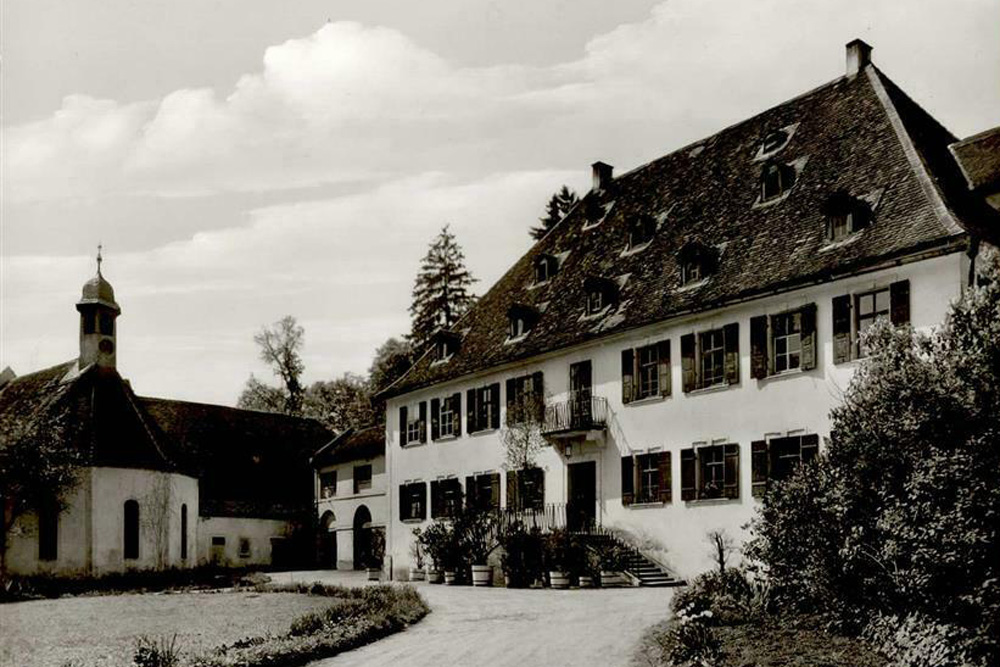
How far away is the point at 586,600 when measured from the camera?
22.4m

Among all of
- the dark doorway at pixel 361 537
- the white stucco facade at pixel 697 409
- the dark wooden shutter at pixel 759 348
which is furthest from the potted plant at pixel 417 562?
the dark doorway at pixel 361 537

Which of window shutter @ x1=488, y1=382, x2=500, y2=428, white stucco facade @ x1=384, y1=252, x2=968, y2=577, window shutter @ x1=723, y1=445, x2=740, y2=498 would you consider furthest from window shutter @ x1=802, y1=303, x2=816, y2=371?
window shutter @ x1=488, y1=382, x2=500, y2=428

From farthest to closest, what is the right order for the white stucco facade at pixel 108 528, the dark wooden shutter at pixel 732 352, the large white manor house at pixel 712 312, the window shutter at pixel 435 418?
the white stucco facade at pixel 108 528 → the window shutter at pixel 435 418 → the dark wooden shutter at pixel 732 352 → the large white manor house at pixel 712 312

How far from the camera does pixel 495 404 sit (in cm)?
3522

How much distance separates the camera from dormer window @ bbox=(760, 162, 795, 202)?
28156mm

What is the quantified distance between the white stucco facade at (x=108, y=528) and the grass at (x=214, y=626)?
9.43m

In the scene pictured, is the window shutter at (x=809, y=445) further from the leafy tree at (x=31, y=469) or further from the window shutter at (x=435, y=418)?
the leafy tree at (x=31, y=469)

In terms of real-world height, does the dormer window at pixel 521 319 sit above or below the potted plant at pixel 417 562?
above

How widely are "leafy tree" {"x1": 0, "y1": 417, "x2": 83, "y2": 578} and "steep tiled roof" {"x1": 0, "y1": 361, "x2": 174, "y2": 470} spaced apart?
172cm

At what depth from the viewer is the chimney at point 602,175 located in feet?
127

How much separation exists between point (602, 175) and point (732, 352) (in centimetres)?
1360

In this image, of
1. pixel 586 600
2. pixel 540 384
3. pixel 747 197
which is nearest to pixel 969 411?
pixel 586 600

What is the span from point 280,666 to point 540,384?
63.1ft

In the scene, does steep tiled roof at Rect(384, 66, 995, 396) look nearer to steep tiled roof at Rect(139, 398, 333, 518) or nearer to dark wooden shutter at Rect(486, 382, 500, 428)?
dark wooden shutter at Rect(486, 382, 500, 428)
